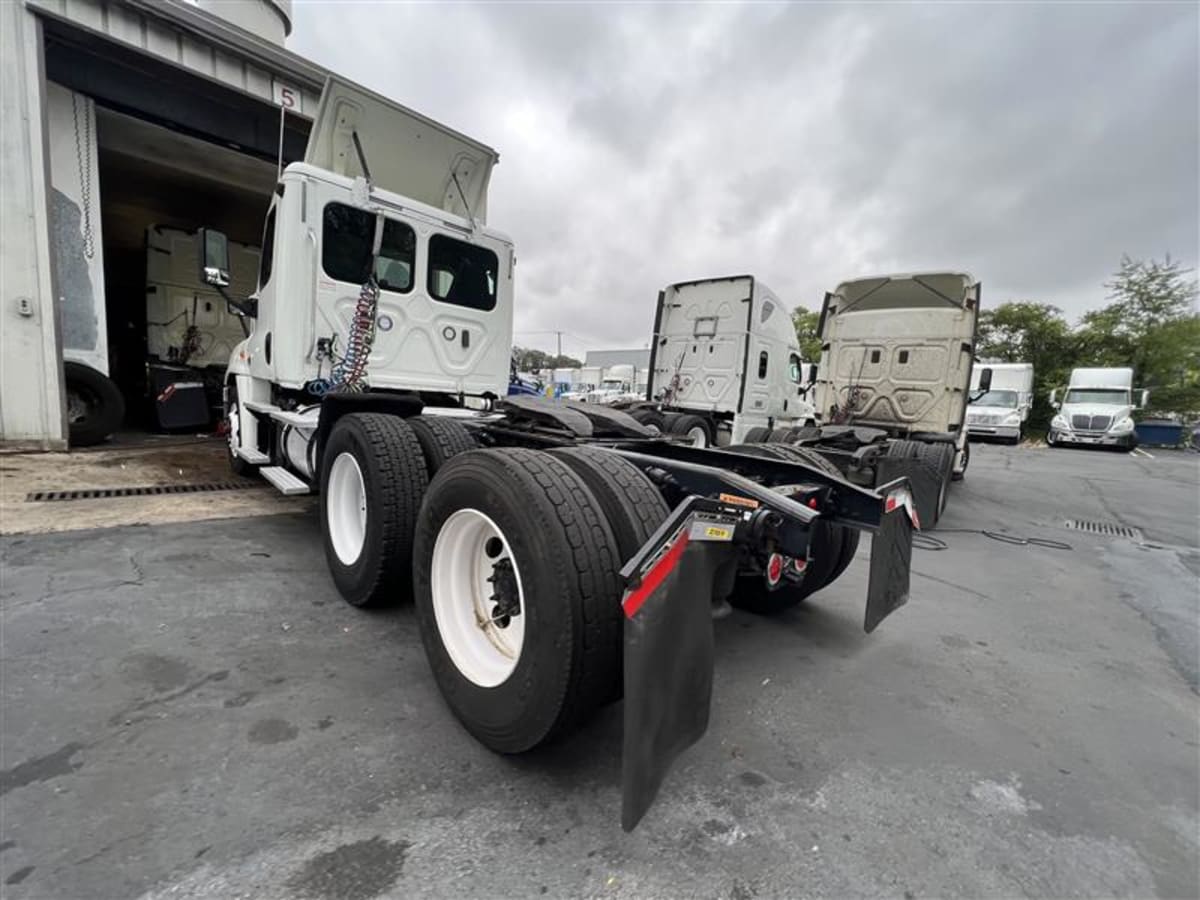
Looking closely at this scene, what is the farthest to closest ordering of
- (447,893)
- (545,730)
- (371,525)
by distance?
(371,525)
(545,730)
(447,893)

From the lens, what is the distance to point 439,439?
320 centimetres

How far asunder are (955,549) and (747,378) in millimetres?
4587

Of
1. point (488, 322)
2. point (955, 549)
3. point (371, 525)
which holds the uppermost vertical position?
point (488, 322)

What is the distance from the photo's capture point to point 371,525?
9.73 feet

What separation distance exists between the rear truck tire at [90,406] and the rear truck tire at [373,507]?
7117 millimetres

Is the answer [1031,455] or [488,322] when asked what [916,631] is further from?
[1031,455]

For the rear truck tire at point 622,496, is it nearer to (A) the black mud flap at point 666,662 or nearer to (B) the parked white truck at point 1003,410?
(A) the black mud flap at point 666,662

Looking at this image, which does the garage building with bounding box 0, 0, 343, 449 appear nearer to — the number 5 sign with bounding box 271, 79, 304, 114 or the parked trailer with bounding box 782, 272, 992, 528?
the number 5 sign with bounding box 271, 79, 304, 114

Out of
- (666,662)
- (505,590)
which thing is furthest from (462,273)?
(666,662)

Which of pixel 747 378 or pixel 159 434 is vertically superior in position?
pixel 747 378

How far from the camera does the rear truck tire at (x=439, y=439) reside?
3158mm

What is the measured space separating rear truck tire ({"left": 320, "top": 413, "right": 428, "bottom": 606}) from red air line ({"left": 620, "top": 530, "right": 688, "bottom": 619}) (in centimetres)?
184

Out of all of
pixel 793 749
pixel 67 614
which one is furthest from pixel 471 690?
pixel 67 614

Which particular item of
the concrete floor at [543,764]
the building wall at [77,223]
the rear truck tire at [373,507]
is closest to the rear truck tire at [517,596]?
the concrete floor at [543,764]
